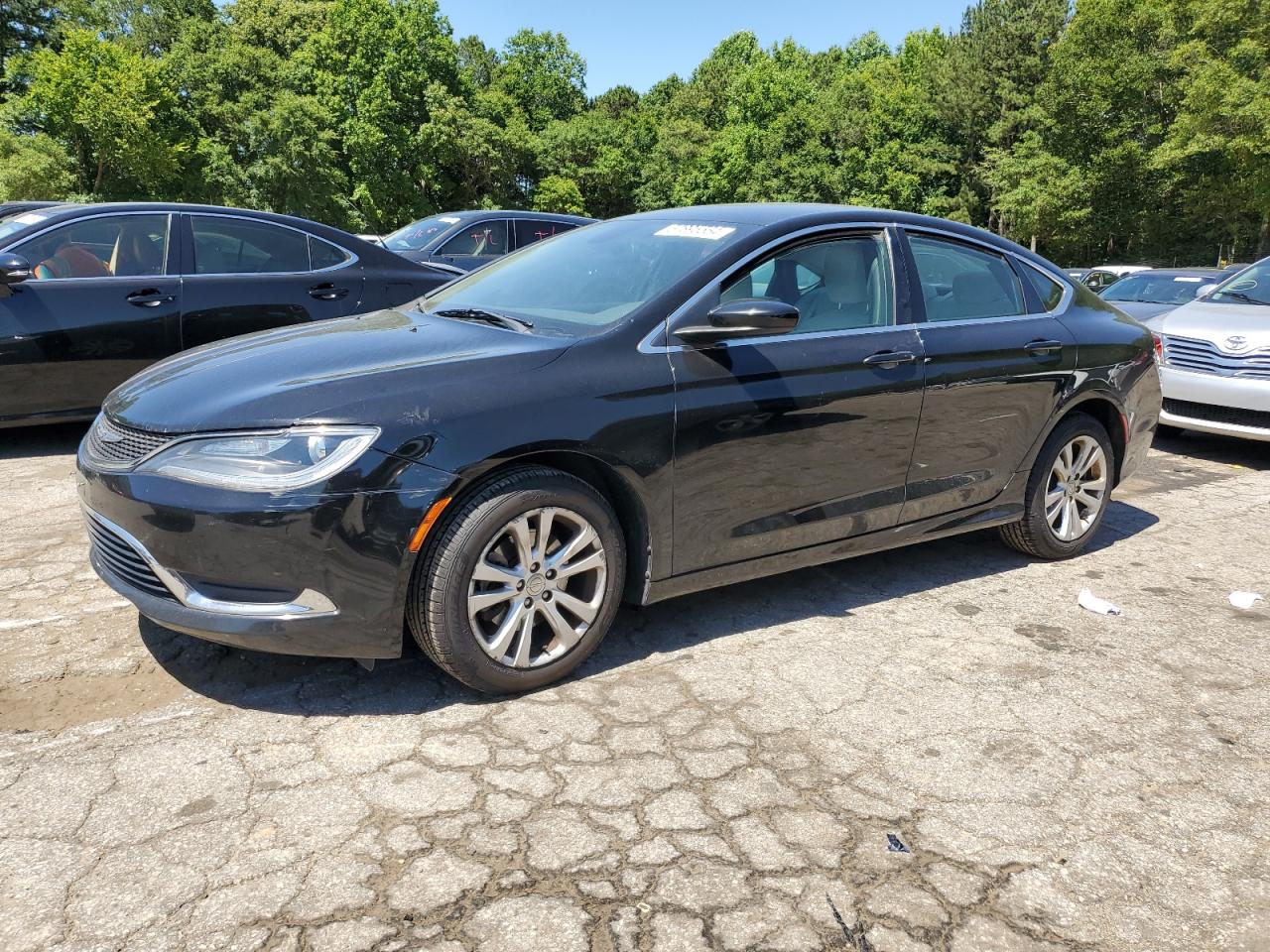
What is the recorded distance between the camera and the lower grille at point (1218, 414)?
7359 millimetres

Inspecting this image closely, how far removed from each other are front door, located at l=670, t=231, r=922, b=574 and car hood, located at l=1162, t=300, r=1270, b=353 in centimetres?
466

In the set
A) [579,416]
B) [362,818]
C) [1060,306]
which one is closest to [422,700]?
[362,818]

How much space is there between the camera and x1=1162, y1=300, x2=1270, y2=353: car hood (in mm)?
7434

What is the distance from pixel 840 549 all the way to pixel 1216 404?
4987 millimetres

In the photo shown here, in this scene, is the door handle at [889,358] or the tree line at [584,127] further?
the tree line at [584,127]

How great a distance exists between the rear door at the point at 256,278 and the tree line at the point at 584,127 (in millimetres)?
30468

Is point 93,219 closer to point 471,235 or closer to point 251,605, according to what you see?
point 251,605

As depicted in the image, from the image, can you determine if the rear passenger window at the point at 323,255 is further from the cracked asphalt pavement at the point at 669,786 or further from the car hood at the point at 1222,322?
the car hood at the point at 1222,322

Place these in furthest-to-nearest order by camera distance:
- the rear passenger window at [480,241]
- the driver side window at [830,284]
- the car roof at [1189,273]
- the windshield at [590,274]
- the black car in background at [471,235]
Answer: the car roof at [1189,273]
the rear passenger window at [480,241]
the black car in background at [471,235]
the driver side window at [830,284]
the windshield at [590,274]

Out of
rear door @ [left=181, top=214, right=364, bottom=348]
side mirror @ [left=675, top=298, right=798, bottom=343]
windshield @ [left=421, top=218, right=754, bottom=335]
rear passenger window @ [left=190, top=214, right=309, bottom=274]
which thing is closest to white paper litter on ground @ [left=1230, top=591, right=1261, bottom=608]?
side mirror @ [left=675, top=298, right=798, bottom=343]

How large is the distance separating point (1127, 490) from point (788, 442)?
400 centimetres

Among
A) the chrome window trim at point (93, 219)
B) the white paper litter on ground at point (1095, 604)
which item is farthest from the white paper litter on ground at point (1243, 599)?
the chrome window trim at point (93, 219)

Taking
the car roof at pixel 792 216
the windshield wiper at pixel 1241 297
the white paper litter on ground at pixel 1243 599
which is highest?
the car roof at pixel 792 216

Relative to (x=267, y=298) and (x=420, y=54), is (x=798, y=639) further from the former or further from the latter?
(x=420, y=54)
